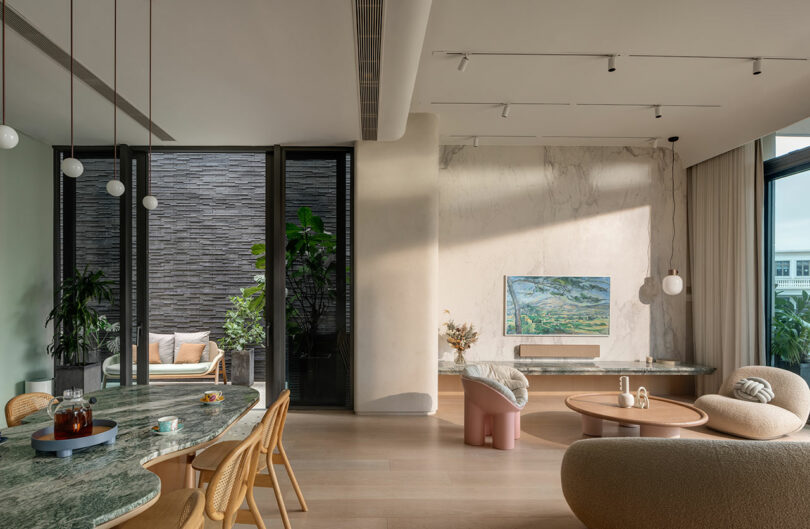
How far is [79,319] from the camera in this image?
16.9ft

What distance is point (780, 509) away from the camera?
6.82 feet

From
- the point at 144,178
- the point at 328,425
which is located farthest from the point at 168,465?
the point at 144,178

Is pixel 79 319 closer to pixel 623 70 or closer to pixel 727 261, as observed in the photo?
pixel 623 70

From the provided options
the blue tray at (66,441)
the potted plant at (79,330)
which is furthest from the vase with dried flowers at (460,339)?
the blue tray at (66,441)

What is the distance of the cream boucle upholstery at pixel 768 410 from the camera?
446 centimetres

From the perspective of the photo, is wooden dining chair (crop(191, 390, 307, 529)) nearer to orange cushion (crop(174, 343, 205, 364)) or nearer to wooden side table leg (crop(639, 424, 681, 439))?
wooden side table leg (crop(639, 424, 681, 439))

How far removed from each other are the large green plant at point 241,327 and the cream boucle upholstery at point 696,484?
591 centimetres

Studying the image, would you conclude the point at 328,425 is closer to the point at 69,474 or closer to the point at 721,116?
the point at 69,474

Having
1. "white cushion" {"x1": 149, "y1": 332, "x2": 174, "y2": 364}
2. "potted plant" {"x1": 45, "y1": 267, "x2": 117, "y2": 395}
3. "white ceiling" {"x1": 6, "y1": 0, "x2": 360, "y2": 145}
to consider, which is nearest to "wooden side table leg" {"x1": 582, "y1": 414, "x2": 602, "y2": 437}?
"white ceiling" {"x1": 6, "y1": 0, "x2": 360, "y2": 145}

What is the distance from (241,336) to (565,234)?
16.1 feet

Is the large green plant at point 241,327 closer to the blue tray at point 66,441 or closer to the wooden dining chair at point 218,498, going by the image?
the blue tray at point 66,441

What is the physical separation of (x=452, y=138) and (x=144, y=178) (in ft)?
12.2

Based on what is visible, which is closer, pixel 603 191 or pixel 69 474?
pixel 69 474

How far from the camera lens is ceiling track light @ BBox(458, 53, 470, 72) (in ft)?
13.3
